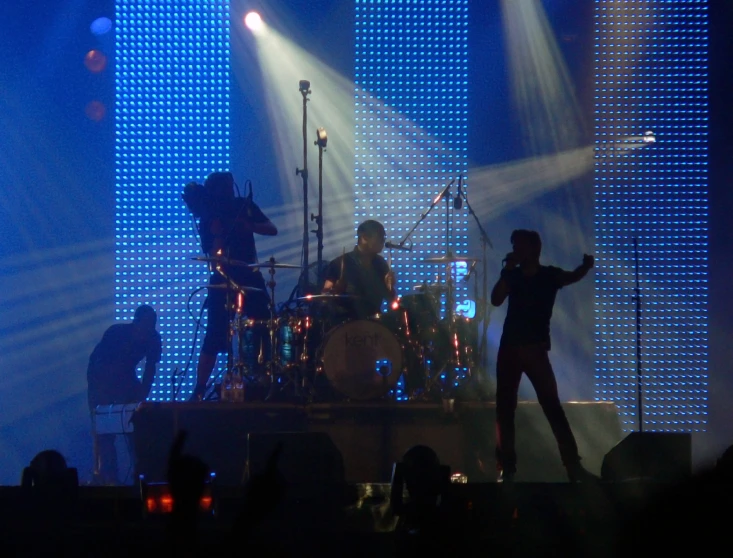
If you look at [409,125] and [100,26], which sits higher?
[100,26]

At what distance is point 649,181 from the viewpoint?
9859 millimetres

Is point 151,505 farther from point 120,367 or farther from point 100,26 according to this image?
point 100,26

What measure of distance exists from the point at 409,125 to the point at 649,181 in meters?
2.79

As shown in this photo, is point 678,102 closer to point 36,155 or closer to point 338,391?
point 338,391

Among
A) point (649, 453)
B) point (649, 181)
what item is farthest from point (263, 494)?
point (649, 181)

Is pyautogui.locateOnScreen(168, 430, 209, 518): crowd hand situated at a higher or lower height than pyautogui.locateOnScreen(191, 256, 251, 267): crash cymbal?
lower

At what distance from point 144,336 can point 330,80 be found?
393 centimetres

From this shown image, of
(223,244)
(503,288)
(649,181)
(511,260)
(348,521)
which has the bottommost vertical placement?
(348,521)

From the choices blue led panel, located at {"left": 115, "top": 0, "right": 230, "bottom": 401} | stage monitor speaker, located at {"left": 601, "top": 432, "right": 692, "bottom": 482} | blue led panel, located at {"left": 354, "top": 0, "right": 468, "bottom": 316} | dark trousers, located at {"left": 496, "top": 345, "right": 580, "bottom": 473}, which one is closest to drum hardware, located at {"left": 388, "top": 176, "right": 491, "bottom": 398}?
dark trousers, located at {"left": 496, "top": 345, "right": 580, "bottom": 473}

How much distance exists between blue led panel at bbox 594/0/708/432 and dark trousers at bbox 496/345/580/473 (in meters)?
4.78

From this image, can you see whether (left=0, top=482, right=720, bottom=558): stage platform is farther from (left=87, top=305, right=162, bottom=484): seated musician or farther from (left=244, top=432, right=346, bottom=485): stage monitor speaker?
(left=87, top=305, right=162, bottom=484): seated musician

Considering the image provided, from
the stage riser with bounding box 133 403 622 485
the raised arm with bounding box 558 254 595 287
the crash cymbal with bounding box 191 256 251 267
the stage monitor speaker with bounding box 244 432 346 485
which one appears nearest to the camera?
the stage monitor speaker with bounding box 244 432 346 485

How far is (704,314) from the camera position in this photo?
967 centimetres

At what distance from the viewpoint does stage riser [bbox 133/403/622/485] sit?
636cm
